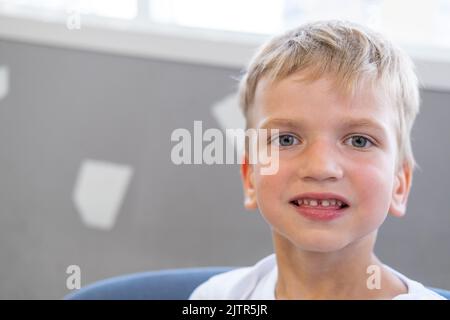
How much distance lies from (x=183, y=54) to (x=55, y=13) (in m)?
0.27

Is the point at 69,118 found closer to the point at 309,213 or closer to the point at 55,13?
the point at 55,13

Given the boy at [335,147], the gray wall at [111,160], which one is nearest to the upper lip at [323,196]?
the boy at [335,147]

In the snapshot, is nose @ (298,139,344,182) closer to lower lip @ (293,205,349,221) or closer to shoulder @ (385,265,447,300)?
lower lip @ (293,205,349,221)

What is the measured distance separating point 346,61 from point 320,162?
12cm

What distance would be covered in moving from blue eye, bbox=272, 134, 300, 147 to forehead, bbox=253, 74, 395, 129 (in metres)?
0.02

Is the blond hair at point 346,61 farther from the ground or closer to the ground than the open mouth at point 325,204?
farther from the ground

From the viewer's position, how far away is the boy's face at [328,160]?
0.67 m

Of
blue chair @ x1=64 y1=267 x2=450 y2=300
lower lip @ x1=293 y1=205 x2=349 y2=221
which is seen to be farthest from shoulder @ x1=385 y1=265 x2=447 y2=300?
blue chair @ x1=64 y1=267 x2=450 y2=300

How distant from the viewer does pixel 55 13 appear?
1.22m

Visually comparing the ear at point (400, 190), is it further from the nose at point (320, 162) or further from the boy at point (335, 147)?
the nose at point (320, 162)

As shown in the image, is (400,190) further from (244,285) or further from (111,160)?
(111,160)

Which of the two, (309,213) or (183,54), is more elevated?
(183,54)

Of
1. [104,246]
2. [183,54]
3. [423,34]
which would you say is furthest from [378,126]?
[104,246]

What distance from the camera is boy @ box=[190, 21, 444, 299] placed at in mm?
677
